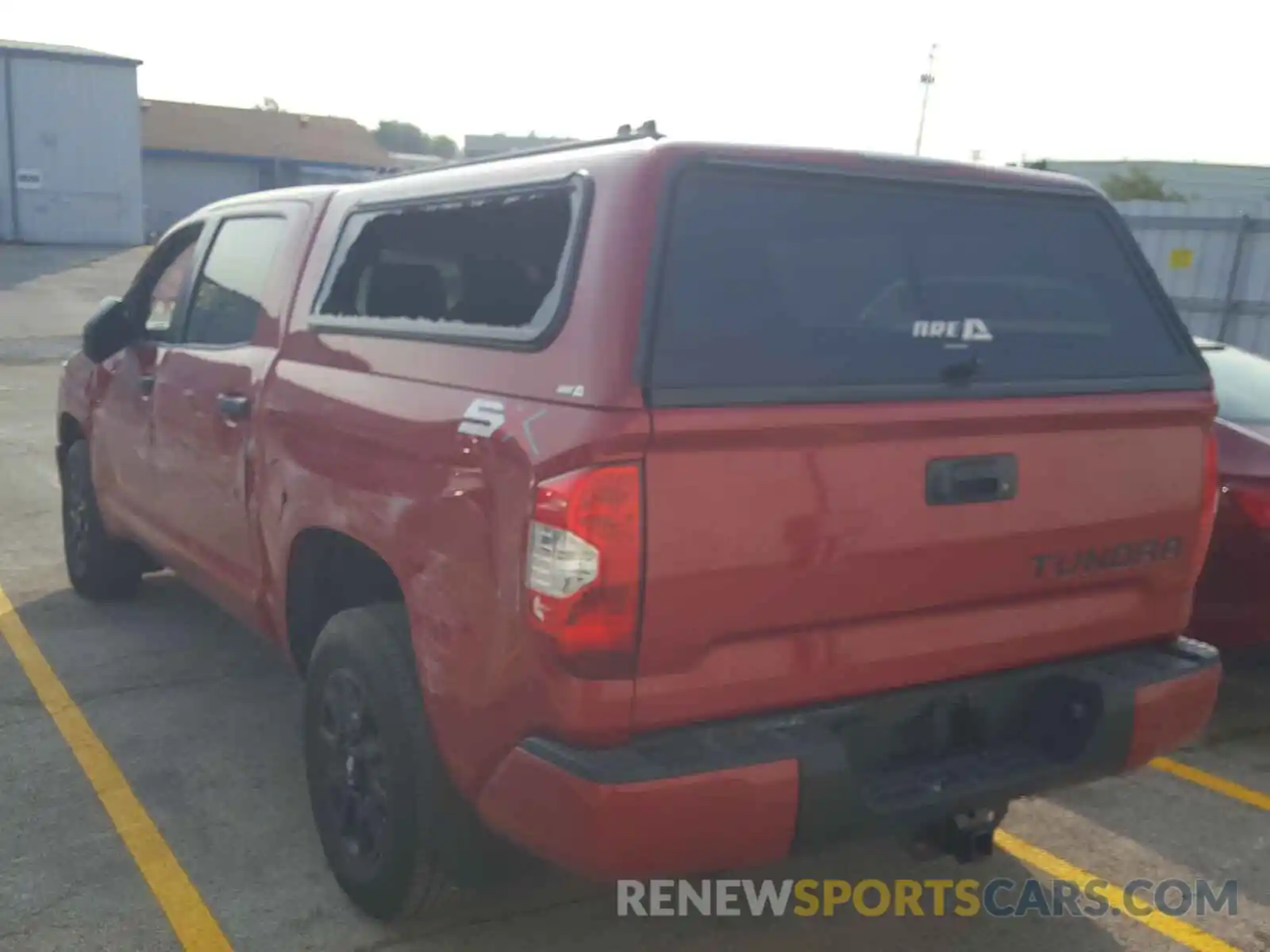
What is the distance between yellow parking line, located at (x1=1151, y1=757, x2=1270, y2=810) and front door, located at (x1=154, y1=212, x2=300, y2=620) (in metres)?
3.22

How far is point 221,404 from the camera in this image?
385 centimetres

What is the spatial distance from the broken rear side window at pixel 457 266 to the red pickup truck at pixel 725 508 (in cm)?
1

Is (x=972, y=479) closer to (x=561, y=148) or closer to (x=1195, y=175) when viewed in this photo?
(x=561, y=148)

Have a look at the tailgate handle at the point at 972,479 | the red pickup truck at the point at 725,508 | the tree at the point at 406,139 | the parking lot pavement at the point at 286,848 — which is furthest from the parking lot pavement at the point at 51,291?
the tree at the point at 406,139

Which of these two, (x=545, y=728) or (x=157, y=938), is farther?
(x=157, y=938)

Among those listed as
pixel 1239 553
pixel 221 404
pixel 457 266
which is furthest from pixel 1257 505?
pixel 221 404

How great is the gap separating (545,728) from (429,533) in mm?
552

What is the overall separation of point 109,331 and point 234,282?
0.99 meters

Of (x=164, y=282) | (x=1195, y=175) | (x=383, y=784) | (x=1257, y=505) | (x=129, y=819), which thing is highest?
(x=1195, y=175)

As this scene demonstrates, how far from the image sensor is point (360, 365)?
3.16 meters

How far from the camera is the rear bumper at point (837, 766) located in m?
2.30

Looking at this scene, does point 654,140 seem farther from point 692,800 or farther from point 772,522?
point 692,800

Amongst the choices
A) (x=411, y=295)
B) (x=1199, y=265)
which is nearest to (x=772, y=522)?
(x=411, y=295)

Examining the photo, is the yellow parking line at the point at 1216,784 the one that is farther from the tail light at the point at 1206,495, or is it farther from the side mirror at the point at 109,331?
the side mirror at the point at 109,331
